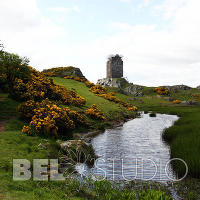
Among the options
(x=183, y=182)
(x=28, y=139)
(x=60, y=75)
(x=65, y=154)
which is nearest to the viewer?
(x=183, y=182)

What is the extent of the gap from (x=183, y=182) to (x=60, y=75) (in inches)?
2758

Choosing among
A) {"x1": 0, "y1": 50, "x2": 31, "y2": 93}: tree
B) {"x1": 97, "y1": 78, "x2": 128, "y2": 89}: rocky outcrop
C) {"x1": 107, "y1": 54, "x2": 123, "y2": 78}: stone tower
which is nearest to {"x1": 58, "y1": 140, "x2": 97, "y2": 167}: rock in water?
{"x1": 0, "y1": 50, "x2": 31, "y2": 93}: tree

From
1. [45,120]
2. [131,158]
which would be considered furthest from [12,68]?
[131,158]

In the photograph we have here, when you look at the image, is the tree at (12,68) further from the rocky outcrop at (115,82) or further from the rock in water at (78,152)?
the rocky outcrop at (115,82)

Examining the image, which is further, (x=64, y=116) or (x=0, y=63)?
(x=0, y=63)

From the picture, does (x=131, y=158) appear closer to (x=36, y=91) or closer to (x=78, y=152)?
(x=78, y=152)

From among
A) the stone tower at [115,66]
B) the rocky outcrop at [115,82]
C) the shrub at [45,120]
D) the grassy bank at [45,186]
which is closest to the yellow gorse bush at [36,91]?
the shrub at [45,120]

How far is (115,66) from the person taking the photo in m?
176

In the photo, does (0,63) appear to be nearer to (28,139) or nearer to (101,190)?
(28,139)

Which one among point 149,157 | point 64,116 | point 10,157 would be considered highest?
point 64,116

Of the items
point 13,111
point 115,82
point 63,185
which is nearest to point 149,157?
point 63,185

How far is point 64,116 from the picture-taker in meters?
24.1

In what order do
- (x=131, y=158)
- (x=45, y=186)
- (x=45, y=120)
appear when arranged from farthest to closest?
(x=45, y=120) → (x=131, y=158) → (x=45, y=186)

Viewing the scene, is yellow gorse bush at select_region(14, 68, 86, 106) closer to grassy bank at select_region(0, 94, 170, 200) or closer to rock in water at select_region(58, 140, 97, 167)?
grassy bank at select_region(0, 94, 170, 200)
